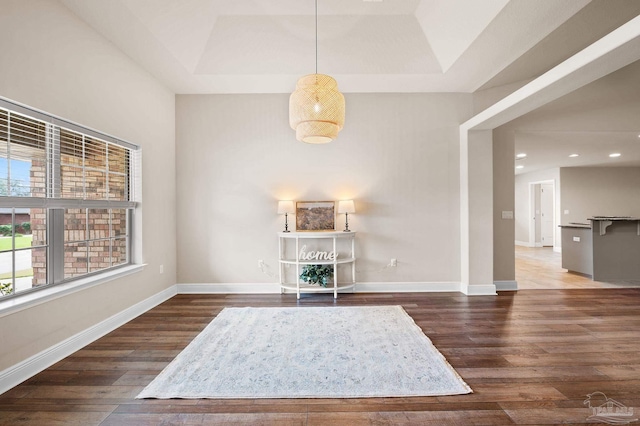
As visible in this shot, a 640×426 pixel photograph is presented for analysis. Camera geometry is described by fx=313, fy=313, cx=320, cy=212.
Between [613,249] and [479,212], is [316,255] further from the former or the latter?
[613,249]

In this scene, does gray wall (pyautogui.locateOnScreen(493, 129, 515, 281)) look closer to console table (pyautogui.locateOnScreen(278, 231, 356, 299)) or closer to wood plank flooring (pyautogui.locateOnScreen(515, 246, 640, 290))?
wood plank flooring (pyautogui.locateOnScreen(515, 246, 640, 290))

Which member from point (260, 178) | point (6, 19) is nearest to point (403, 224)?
point (260, 178)

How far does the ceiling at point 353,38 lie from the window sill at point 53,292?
242 centimetres

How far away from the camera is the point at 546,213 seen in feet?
36.1

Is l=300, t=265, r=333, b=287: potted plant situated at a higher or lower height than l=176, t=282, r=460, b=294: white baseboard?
higher

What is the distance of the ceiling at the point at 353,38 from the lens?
2.95 m

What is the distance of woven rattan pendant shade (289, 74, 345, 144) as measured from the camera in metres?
2.69

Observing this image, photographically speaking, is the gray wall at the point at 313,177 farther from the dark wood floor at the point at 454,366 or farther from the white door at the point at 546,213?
the white door at the point at 546,213

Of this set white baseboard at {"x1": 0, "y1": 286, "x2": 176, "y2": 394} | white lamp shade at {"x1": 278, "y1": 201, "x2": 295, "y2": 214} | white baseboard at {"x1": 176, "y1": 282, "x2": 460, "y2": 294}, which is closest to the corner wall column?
white baseboard at {"x1": 176, "y1": 282, "x2": 460, "y2": 294}

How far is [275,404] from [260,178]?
128 inches

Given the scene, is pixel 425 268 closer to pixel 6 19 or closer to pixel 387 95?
pixel 387 95

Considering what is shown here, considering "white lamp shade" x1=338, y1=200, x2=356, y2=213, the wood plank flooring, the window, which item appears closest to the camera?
the window

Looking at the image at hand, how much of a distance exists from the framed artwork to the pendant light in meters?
1.91

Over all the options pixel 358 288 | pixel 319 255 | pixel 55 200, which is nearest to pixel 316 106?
pixel 55 200
